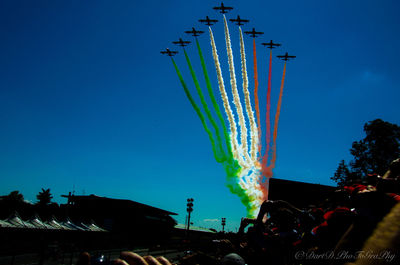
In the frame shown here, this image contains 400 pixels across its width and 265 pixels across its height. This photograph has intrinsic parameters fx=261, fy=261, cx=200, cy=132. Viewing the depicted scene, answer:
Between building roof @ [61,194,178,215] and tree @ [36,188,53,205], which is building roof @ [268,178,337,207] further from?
tree @ [36,188,53,205]

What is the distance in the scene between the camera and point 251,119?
2761 centimetres

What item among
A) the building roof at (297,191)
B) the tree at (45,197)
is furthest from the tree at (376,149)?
the tree at (45,197)

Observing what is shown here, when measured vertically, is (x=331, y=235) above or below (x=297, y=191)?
below

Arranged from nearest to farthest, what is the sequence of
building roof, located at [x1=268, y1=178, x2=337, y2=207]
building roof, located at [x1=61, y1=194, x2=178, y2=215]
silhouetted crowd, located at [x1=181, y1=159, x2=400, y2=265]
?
1. silhouetted crowd, located at [x1=181, y1=159, x2=400, y2=265]
2. building roof, located at [x1=268, y1=178, x2=337, y2=207]
3. building roof, located at [x1=61, y1=194, x2=178, y2=215]

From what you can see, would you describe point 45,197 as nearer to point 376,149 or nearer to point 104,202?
point 104,202

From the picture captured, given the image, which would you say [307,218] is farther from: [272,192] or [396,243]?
[272,192]

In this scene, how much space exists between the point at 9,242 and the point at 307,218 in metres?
23.5

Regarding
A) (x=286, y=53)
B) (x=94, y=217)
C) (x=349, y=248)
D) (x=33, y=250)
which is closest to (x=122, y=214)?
(x=94, y=217)

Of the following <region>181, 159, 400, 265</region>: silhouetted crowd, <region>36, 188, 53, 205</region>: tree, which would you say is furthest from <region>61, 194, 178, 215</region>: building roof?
<region>181, 159, 400, 265</region>: silhouetted crowd

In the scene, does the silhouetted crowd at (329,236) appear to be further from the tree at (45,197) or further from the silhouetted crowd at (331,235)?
the tree at (45,197)

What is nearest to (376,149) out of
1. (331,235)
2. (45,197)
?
(331,235)

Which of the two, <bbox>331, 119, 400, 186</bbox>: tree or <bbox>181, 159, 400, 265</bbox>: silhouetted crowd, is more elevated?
<bbox>331, 119, 400, 186</bbox>: tree

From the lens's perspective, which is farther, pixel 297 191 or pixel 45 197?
pixel 45 197

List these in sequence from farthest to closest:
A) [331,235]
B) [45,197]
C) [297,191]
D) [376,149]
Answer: [45,197], [376,149], [297,191], [331,235]
